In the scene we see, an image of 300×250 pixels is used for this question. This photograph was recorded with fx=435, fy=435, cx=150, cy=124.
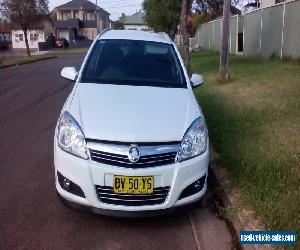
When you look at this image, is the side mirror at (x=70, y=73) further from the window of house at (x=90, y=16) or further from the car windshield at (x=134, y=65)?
the window of house at (x=90, y=16)

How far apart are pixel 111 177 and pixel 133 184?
0.21 m

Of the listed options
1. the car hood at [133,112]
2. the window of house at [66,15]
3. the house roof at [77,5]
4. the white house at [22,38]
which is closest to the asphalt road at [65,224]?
the car hood at [133,112]

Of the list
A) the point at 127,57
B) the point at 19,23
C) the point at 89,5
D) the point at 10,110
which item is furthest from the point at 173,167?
the point at 89,5

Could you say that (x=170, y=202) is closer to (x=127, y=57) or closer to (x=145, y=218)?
(x=145, y=218)

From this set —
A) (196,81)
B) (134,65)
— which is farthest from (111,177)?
(196,81)

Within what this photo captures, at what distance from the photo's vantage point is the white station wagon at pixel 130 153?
3914mm

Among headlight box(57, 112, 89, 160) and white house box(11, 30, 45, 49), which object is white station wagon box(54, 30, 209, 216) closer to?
headlight box(57, 112, 89, 160)

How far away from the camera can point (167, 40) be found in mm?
6375

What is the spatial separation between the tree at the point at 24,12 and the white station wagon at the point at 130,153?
3662cm

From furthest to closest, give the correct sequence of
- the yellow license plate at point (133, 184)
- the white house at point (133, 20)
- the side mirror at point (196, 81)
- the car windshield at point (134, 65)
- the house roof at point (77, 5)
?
the white house at point (133, 20) → the house roof at point (77, 5) → the side mirror at point (196, 81) → the car windshield at point (134, 65) → the yellow license plate at point (133, 184)

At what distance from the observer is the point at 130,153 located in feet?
12.8

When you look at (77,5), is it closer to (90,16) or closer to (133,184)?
(90,16)

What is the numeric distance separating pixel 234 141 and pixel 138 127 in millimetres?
2855

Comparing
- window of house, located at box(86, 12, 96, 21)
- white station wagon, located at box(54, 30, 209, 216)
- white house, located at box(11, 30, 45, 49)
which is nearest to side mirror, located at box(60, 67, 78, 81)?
white station wagon, located at box(54, 30, 209, 216)
